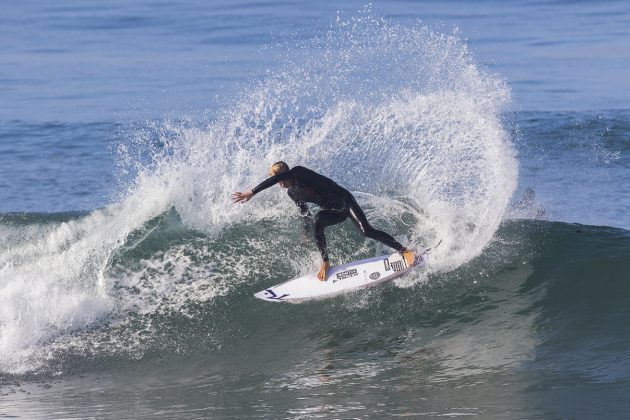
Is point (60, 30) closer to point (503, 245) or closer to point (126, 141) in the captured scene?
point (126, 141)

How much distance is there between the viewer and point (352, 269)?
11.5 metres

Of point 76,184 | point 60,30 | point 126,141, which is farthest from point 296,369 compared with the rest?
point 60,30

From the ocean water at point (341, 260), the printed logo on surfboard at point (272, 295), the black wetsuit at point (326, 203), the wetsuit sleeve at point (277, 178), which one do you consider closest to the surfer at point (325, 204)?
the black wetsuit at point (326, 203)

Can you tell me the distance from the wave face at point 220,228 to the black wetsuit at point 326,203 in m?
0.92

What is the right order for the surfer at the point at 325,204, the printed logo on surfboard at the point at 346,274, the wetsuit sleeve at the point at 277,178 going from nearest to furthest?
1. the wetsuit sleeve at the point at 277,178
2. the surfer at the point at 325,204
3. the printed logo on surfboard at the point at 346,274

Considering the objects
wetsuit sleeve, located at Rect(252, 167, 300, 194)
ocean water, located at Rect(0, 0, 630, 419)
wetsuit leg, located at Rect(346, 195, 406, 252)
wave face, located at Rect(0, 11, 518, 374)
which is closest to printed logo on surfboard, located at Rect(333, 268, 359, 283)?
ocean water, located at Rect(0, 0, 630, 419)

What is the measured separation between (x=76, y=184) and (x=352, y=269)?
10.4m

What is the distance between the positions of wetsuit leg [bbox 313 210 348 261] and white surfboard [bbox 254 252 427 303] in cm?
34

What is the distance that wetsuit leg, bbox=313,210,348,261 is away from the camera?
437 inches

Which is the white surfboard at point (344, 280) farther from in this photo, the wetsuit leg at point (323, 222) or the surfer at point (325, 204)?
the wetsuit leg at point (323, 222)

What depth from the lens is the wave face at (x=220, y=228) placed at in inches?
438

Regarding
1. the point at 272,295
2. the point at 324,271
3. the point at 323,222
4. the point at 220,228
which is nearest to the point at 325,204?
the point at 323,222

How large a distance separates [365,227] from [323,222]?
0.49 meters

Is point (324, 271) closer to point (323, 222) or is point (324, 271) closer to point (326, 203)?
point (323, 222)
